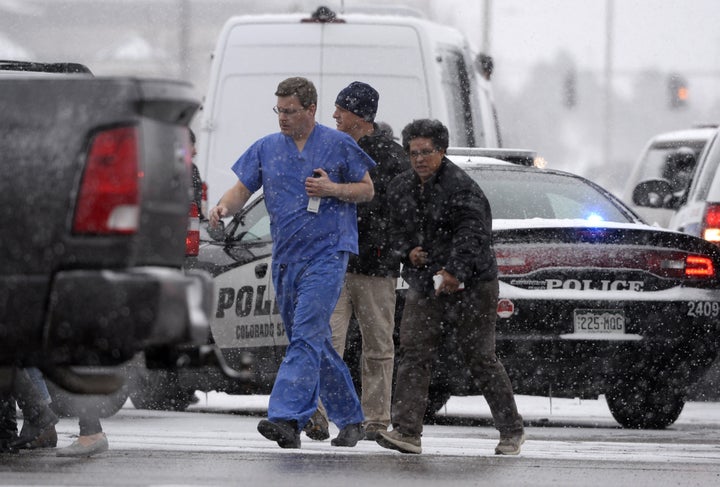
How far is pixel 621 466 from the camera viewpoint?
964 centimetres

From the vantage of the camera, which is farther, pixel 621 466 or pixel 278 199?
pixel 278 199

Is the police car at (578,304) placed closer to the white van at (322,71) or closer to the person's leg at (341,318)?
the person's leg at (341,318)

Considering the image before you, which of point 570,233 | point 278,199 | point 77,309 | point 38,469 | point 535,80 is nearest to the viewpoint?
point 77,309

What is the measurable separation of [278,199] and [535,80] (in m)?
99.8

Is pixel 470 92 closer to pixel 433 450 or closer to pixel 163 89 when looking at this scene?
pixel 433 450

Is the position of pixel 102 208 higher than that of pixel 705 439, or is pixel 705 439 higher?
pixel 102 208

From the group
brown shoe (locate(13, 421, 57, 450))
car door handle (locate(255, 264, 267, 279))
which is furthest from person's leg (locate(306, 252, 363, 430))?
car door handle (locate(255, 264, 267, 279))

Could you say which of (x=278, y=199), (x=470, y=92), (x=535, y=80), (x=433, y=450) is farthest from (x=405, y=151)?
(x=535, y=80)

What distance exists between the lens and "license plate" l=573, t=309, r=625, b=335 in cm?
1166

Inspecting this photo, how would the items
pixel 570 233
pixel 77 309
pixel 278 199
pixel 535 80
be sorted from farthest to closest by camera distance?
1. pixel 535 80
2. pixel 570 233
3. pixel 278 199
4. pixel 77 309

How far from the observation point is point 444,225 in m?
10.4

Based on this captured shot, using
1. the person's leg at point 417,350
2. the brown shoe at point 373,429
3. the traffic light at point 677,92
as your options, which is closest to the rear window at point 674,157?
the brown shoe at point 373,429

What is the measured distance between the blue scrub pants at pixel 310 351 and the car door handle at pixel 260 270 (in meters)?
2.03

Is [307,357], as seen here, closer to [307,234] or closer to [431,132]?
[307,234]
